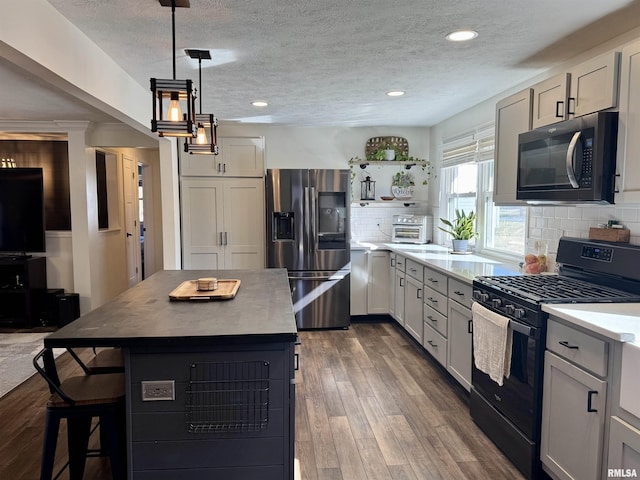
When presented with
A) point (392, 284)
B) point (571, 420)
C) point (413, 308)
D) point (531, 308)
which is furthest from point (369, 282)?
point (571, 420)

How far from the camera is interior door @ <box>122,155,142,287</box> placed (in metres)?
6.45

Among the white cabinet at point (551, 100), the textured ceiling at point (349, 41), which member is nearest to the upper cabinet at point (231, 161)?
the textured ceiling at point (349, 41)

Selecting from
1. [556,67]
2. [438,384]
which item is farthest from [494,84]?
[438,384]

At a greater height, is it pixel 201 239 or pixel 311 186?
pixel 311 186

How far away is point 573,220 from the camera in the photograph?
2.83 metres

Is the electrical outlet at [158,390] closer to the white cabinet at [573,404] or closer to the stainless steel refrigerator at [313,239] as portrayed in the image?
the white cabinet at [573,404]

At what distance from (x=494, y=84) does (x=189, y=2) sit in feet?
7.97

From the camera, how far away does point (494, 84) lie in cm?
344

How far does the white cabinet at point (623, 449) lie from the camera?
157 centimetres

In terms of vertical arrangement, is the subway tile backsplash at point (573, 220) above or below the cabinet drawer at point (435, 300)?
above

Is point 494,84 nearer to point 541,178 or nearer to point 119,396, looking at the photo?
point 541,178

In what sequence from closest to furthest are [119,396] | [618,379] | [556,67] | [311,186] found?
[618,379] → [119,396] → [556,67] → [311,186]

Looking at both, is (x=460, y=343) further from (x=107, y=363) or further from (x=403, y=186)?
(x=403, y=186)

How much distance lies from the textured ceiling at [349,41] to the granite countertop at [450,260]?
140cm
